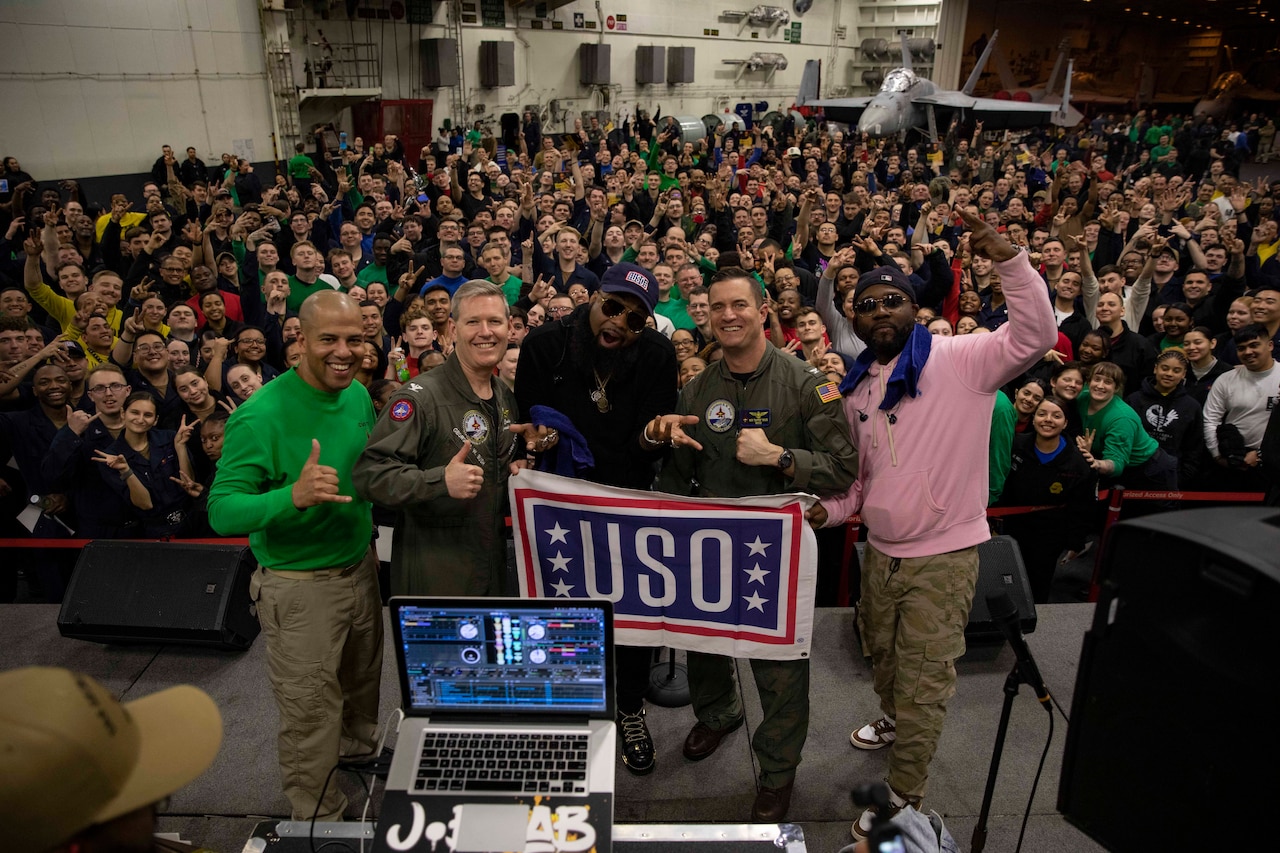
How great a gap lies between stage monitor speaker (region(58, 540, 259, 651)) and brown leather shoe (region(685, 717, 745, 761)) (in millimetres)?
2402

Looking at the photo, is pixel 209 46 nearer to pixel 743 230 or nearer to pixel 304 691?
pixel 743 230

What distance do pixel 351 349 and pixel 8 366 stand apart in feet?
13.5

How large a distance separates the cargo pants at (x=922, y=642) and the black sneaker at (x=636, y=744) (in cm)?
100

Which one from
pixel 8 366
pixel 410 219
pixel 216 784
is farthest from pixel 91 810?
pixel 410 219

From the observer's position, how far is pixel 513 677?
234 centimetres

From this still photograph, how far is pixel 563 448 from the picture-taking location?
10.3ft

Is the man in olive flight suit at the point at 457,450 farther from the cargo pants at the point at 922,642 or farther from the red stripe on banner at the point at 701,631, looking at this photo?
the cargo pants at the point at 922,642

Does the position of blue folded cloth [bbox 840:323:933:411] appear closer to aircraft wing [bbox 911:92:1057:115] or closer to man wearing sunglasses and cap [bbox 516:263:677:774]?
man wearing sunglasses and cap [bbox 516:263:677:774]

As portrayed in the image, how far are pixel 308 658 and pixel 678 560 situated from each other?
1.40 metres

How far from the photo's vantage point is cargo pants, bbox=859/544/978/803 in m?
2.98

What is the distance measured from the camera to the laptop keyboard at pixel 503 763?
215cm

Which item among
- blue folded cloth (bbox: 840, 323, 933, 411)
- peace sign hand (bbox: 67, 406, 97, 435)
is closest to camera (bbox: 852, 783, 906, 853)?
blue folded cloth (bbox: 840, 323, 933, 411)

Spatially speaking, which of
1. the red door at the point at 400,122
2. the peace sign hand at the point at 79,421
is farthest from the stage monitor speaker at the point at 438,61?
the peace sign hand at the point at 79,421

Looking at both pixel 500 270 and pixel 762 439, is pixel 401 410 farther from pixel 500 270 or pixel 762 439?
pixel 500 270
